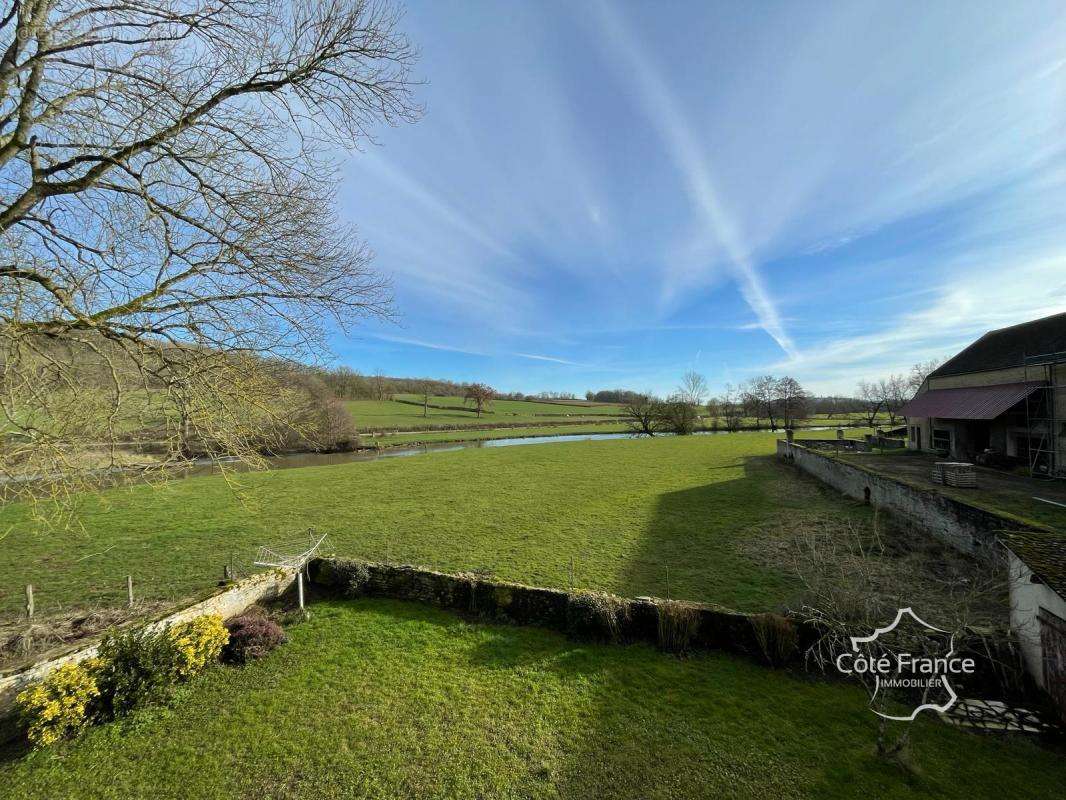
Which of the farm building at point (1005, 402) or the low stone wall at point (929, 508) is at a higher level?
the farm building at point (1005, 402)

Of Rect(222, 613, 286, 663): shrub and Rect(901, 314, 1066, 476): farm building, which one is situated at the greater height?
Rect(901, 314, 1066, 476): farm building

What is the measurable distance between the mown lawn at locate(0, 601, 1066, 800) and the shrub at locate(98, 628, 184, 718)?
0.87ft

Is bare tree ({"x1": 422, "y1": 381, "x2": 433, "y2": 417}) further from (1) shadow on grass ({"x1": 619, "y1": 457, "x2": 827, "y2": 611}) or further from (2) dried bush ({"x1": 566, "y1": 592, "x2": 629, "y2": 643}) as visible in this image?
(2) dried bush ({"x1": 566, "y1": 592, "x2": 629, "y2": 643})

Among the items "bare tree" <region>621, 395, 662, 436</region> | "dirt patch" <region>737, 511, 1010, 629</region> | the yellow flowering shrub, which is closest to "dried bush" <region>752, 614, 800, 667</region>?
"dirt patch" <region>737, 511, 1010, 629</region>

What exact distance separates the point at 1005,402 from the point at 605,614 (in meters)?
20.0

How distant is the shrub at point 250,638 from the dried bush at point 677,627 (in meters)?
5.98

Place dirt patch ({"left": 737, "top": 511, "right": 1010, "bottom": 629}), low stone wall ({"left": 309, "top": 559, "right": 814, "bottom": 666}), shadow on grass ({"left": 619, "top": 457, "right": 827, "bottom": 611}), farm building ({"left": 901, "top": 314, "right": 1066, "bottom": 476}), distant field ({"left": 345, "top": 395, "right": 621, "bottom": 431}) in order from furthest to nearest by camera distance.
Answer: distant field ({"left": 345, "top": 395, "right": 621, "bottom": 431}) → farm building ({"left": 901, "top": 314, "right": 1066, "bottom": 476}) → shadow on grass ({"left": 619, "top": 457, "right": 827, "bottom": 611}) → dirt patch ({"left": 737, "top": 511, "right": 1010, "bottom": 629}) → low stone wall ({"left": 309, "top": 559, "right": 814, "bottom": 666})

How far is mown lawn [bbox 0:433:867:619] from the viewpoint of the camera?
8.56 metres

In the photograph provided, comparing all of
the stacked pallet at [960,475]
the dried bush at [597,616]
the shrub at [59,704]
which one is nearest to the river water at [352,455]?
the shrub at [59,704]

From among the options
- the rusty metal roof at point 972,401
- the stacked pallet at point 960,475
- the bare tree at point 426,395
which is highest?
the bare tree at point 426,395

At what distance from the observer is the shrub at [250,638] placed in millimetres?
5859

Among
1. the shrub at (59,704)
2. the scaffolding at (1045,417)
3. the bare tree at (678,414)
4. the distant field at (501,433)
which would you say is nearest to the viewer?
the shrub at (59,704)

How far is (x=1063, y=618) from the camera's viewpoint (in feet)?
14.9

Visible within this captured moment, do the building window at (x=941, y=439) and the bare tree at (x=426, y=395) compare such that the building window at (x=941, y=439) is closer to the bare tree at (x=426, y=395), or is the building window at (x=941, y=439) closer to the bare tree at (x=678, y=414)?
the bare tree at (x=678, y=414)
